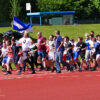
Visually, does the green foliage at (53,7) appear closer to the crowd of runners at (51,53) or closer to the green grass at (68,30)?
the green grass at (68,30)

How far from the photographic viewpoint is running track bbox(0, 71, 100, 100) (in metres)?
10.1

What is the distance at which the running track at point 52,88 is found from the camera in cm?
1006

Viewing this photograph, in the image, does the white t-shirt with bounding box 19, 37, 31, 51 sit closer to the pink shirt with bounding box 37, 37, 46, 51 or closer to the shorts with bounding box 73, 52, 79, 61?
the pink shirt with bounding box 37, 37, 46, 51

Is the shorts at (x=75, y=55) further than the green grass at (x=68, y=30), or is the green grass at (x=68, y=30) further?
the green grass at (x=68, y=30)

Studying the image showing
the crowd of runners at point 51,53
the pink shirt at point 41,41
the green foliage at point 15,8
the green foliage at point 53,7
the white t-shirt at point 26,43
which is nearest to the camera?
the white t-shirt at point 26,43

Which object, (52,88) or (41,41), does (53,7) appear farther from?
(52,88)

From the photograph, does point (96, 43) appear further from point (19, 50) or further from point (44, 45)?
point (19, 50)

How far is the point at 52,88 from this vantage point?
37.8 feet

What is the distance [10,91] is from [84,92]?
87.5 inches

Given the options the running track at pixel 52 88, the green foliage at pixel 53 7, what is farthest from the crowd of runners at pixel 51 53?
the green foliage at pixel 53 7

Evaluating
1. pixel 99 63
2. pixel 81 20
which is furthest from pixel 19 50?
pixel 81 20

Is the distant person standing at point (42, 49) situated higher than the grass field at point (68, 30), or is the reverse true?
the grass field at point (68, 30)

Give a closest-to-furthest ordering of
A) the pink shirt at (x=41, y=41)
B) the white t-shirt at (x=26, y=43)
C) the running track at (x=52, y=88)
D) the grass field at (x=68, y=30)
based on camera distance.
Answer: the running track at (x=52, y=88)
the white t-shirt at (x=26, y=43)
the pink shirt at (x=41, y=41)
the grass field at (x=68, y=30)

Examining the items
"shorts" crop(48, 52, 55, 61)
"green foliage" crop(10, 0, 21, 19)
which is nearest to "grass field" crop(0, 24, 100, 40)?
"shorts" crop(48, 52, 55, 61)
